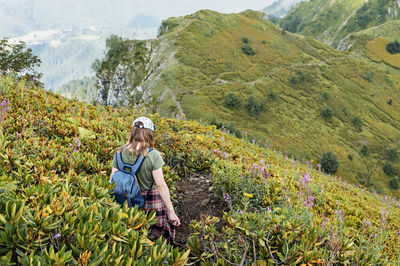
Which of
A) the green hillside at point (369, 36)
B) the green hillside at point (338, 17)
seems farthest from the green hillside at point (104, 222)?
the green hillside at point (338, 17)

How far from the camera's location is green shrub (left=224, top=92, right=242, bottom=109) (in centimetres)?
5188

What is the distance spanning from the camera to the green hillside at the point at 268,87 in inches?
1933

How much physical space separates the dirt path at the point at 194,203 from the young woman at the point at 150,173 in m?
0.64

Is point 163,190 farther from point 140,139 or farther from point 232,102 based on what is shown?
point 232,102

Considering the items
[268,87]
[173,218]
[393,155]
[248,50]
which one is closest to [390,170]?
[393,155]

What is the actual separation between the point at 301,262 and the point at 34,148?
4789 mm

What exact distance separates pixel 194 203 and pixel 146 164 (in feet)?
7.07

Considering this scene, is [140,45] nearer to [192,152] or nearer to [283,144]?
[283,144]

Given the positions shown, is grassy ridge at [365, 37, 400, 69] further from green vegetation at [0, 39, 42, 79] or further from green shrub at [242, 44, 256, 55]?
green vegetation at [0, 39, 42, 79]

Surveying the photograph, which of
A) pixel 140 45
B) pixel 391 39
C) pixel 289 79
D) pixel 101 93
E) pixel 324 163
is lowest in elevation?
pixel 324 163

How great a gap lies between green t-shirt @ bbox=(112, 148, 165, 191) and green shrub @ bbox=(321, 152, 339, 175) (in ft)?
156

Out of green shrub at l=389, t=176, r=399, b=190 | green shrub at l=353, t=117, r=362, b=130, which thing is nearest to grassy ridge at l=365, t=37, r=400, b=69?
green shrub at l=353, t=117, r=362, b=130

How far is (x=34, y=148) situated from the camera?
4.04 metres

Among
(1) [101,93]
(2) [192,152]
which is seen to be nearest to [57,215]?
(2) [192,152]
